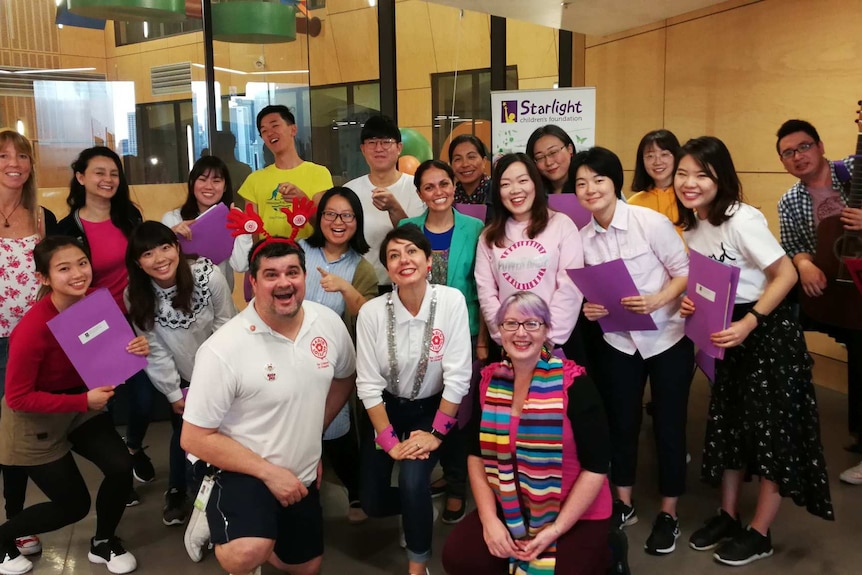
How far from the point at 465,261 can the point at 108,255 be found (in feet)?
5.48

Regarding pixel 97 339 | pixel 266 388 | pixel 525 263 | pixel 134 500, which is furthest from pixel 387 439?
pixel 134 500

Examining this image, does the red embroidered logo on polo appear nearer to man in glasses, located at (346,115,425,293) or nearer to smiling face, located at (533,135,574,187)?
man in glasses, located at (346,115,425,293)

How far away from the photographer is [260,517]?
2.30 meters

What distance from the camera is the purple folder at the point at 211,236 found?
128 inches

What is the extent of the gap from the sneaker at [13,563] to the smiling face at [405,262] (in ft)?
6.18

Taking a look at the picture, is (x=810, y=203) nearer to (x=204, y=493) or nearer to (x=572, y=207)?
(x=572, y=207)

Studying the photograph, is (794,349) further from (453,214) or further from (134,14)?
(134,14)

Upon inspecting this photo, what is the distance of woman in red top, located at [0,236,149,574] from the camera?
2590 mm

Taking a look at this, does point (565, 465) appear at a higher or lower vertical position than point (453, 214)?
lower

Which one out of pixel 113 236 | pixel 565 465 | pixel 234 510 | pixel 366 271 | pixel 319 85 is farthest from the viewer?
pixel 319 85

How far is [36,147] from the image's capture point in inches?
236

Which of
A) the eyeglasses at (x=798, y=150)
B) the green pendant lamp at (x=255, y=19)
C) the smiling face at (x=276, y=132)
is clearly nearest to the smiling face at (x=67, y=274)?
Answer: the smiling face at (x=276, y=132)

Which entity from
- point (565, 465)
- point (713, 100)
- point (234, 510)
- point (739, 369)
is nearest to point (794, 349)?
point (739, 369)

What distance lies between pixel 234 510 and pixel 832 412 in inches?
152
